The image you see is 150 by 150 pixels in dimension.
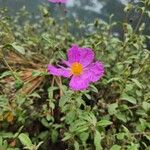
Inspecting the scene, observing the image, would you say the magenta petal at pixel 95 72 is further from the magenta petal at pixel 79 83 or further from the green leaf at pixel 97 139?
the green leaf at pixel 97 139

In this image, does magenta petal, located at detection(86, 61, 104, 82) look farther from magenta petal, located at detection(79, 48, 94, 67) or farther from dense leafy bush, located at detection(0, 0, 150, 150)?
dense leafy bush, located at detection(0, 0, 150, 150)

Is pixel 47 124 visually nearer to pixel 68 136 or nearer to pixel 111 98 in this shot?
pixel 68 136

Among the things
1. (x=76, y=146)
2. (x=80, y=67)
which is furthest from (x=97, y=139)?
(x=80, y=67)

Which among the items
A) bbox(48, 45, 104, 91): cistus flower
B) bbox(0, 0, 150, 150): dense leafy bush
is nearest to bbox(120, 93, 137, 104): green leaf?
bbox(0, 0, 150, 150): dense leafy bush

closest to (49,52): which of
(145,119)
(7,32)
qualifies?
(7,32)

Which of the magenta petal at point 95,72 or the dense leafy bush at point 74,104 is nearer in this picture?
the magenta petal at point 95,72

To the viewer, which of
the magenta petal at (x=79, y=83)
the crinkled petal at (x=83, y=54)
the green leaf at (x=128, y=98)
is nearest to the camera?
the magenta petal at (x=79, y=83)

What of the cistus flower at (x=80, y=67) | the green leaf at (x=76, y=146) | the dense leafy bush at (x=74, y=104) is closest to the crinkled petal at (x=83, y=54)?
the cistus flower at (x=80, y=67)
